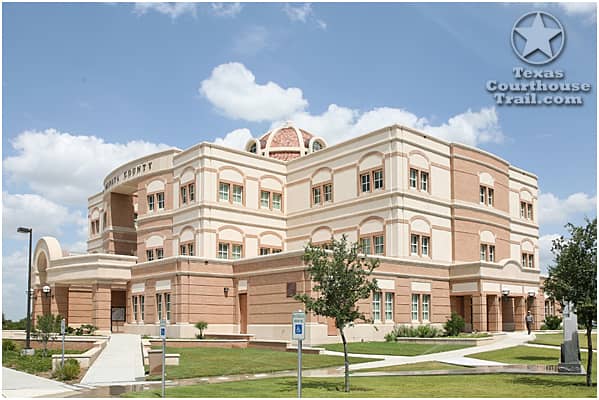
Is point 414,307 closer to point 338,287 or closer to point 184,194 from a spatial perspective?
point 184,194

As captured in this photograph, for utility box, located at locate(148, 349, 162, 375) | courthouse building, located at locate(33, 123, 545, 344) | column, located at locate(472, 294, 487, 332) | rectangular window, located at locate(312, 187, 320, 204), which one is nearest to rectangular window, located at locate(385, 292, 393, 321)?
courthouse building, located at locate(33, 123, 545, 344)

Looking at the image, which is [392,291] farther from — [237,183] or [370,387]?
[370,387]

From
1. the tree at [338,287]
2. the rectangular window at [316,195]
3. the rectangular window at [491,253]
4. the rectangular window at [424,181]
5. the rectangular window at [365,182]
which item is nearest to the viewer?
the tree at [338,287]

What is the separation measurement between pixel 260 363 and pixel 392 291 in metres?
15.5

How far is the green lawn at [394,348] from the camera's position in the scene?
34.3 meters

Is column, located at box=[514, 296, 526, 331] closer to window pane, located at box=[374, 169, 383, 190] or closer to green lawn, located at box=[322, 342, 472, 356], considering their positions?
window pane, located at box=[374, 169, 383, 190]

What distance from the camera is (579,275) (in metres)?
21.5

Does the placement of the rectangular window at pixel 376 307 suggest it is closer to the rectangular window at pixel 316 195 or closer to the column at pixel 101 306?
the rectangular window at pixel 316 195

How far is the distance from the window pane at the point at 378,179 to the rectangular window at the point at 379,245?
3341mm

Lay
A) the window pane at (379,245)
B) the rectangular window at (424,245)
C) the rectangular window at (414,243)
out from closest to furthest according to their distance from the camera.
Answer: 1. the rectangular window at (414,243)
2. the window pane at (379,245)
3. the rectangular window at (424,245)

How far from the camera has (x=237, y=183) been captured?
52156 mm

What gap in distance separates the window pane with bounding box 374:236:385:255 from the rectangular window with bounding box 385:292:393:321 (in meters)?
4.54

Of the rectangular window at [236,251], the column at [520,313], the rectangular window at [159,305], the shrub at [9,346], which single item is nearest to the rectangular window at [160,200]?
the rectangular window at [236,251]

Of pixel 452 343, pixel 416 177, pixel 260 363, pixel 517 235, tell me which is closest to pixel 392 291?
pixel 452 343
